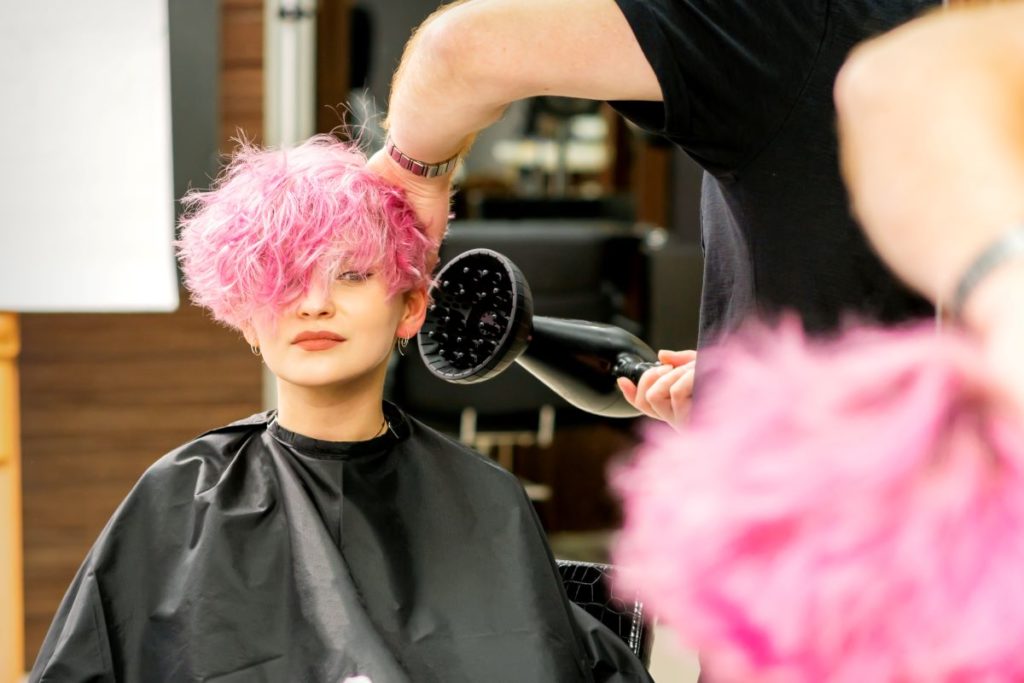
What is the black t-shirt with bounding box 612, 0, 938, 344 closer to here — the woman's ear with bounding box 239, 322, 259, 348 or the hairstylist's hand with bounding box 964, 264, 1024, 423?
the hairstylist's hand with bounding box 964, 264, 1024, 423

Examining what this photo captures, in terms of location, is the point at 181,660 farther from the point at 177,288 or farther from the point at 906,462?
the point at 177,288

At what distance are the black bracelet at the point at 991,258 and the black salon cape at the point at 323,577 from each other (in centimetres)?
84

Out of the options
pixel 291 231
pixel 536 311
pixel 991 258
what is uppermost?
pixel 991 258

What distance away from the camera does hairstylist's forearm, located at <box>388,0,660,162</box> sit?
0.85 meters

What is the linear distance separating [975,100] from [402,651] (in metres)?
0.90

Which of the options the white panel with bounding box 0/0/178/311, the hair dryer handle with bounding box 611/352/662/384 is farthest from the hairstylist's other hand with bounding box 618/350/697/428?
the white panel with bounding box 0/0/178/311

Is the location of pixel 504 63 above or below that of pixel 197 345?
above

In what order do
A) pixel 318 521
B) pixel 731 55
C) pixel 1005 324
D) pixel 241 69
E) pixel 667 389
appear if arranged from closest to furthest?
pixel 1005 324 → pixel 731 55 → pixel 667 389 → pixel 318 521 → pixel 241 69

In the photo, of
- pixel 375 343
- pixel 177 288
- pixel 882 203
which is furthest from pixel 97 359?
pixel 882 203

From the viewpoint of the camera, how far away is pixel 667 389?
114 centimetres

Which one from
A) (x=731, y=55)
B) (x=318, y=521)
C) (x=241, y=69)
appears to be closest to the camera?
(x=731, y=55)

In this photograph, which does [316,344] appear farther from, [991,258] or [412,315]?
[991,258]

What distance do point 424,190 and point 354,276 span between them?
0.43ft

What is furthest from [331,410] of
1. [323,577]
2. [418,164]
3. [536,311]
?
[536,311]
